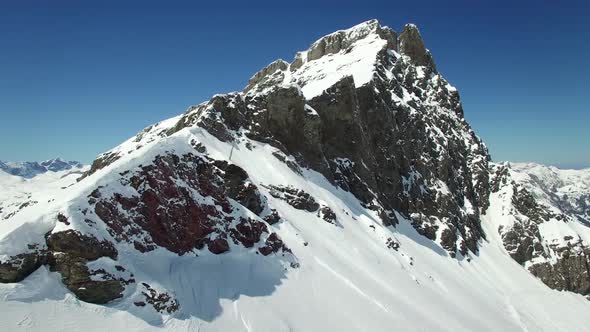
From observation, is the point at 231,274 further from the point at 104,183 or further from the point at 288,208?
the point at 288,208

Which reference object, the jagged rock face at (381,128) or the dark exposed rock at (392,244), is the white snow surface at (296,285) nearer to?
the dark exposed rock at (392,244)

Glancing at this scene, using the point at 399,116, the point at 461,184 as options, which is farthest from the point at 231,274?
the point at 461,184

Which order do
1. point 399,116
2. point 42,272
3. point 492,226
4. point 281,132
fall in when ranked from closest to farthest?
1. point 42,272
2. point 281,132
3. point 399,116
4. point 492,226

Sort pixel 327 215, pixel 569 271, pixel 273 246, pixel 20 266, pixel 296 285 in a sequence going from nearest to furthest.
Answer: pixel 20 266 → pixel 296 285 → pixel 273 246 → pixel 327 215 → pixel 569 271

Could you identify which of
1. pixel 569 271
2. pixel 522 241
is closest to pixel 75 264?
pixel 522 241

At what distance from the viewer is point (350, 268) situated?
44750mm

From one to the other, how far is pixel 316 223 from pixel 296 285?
1546 centimetres

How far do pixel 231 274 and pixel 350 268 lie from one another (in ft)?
53.2

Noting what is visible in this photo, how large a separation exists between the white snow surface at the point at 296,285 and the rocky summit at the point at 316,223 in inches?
6.7

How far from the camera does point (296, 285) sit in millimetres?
36250

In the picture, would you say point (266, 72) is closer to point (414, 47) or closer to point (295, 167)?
point (414, 47)

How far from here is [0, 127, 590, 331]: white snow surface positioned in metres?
23.5

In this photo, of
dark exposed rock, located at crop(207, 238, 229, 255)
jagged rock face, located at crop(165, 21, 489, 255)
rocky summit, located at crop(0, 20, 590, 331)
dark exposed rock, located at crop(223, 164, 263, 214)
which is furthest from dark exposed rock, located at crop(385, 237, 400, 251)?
dark exposed rock, located at crop(207, 238, 229, 255)

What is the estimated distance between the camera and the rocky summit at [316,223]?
26.0 m
